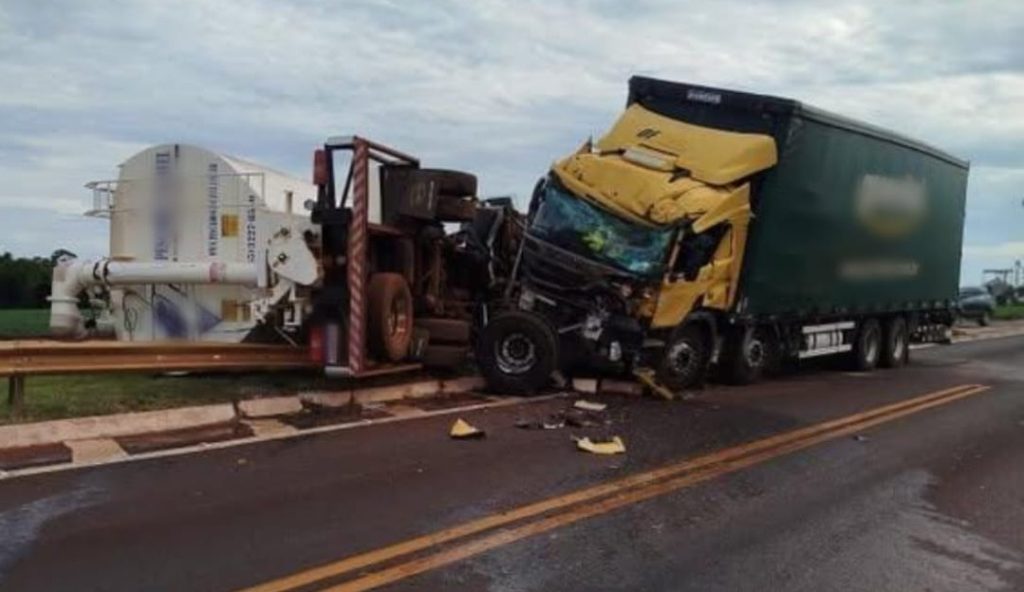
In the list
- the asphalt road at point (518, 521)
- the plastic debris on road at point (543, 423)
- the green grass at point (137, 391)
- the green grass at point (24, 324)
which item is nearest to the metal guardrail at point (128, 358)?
the green grass at point (137, 391)

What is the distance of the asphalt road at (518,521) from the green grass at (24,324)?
769 centimetres

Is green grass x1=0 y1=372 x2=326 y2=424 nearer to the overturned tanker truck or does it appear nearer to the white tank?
the white tank

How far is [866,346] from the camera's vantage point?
770 inches

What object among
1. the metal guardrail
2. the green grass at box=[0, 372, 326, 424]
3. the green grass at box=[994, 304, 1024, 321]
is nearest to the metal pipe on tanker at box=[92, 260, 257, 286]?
the metal guardrail

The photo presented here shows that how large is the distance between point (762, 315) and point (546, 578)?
10261 mm

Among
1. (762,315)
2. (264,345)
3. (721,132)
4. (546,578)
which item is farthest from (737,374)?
(546,578)

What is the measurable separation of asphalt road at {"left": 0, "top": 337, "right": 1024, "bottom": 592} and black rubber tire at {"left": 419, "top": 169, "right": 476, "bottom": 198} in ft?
11.0

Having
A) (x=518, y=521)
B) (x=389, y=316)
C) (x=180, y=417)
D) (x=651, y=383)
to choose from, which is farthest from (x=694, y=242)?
(x=518, y=521)

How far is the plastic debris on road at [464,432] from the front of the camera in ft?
32.5

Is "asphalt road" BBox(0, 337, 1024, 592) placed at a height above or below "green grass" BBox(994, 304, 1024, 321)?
above

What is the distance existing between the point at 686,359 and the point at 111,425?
7429 mm

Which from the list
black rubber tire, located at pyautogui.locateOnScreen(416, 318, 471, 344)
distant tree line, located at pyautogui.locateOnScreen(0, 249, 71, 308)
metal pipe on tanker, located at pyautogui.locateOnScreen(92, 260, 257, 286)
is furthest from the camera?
distant tree line, located at pyautogui.locateOnScreen(0, 249, 71, 308)

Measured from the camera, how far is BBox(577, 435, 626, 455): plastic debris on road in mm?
9383

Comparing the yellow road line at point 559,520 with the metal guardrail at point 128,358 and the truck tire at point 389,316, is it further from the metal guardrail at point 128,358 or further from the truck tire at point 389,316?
the metal guardrail at point 128,358
